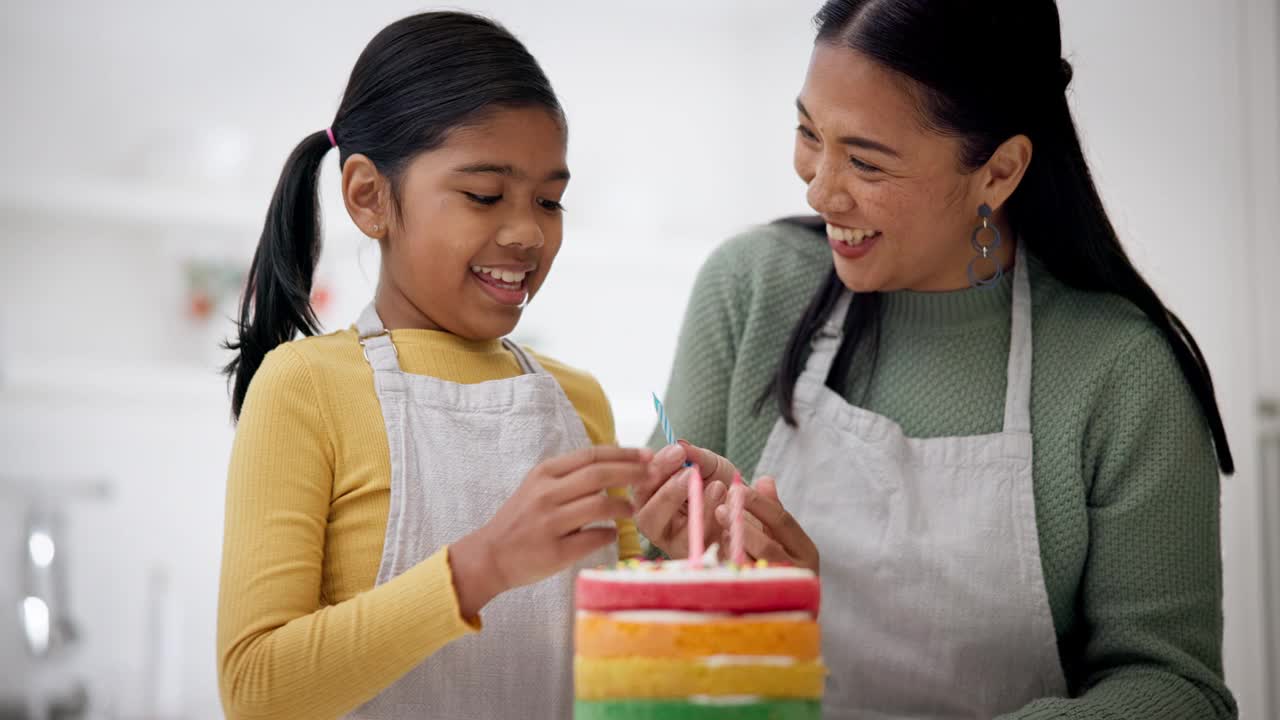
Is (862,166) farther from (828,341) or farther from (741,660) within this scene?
(741,660)

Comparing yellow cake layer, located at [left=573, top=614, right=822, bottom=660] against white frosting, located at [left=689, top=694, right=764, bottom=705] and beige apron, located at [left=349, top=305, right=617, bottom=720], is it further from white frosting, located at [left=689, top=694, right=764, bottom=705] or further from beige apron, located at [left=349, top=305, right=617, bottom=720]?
beige apron, located at [left=349, top=305, right=617, bottom=720]

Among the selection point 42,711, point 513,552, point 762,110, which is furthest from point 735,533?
point 762,110

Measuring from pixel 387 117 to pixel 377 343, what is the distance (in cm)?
22

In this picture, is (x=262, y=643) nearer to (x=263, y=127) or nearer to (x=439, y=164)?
(x=439, y=164)

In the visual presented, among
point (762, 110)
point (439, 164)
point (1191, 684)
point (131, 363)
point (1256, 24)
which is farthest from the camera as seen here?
point (762, 110)

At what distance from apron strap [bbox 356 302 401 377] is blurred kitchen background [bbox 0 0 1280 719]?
209 cm

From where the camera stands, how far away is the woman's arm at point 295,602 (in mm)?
907

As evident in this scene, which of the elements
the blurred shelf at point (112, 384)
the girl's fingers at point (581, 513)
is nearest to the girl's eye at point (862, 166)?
the girl's fingers at point (581, 513)

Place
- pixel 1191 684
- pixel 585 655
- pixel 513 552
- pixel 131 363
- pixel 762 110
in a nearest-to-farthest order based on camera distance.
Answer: pixel 585 655 → pixel 513 552 → pixel 1191 684 → pixel 131 363 → pixel 762 110

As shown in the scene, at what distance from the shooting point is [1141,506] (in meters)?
1.32

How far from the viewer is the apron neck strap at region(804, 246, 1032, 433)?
140 centimetres

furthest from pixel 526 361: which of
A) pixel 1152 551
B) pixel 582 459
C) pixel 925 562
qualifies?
pixel 1152 551

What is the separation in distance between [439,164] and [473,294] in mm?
128

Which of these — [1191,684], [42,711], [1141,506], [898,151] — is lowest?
[42,711]
